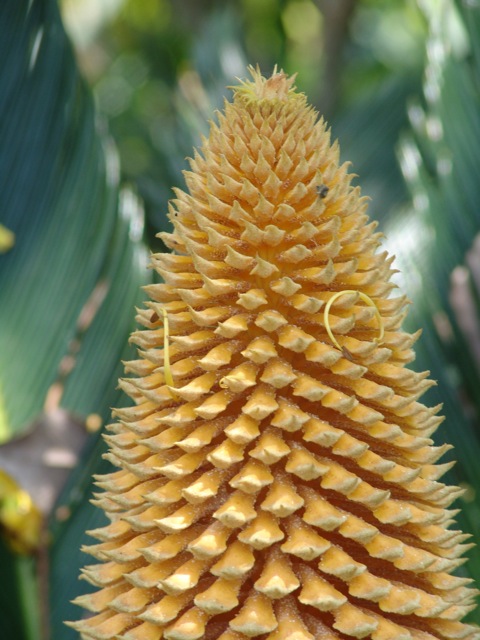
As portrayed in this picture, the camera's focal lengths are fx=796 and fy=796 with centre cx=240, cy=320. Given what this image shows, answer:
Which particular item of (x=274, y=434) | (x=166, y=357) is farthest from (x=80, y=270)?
(x=274, y=434)

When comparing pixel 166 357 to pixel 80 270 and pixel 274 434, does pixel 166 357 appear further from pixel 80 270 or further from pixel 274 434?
pixel 80 270

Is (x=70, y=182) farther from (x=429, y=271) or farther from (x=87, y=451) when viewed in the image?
(x=429, y=271)

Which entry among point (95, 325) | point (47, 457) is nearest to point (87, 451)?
point (47, 457)

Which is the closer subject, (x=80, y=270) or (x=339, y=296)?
(x=339, y=296)

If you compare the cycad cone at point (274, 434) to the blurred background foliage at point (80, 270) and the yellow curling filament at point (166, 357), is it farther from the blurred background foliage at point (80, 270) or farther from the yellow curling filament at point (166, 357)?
the blurred background foliage at point (80, 270)

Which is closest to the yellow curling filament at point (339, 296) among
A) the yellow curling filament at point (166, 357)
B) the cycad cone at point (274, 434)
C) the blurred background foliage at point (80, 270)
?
the cycad cone at point (274, 434)

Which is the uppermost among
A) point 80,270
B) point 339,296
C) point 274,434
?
point 80,270

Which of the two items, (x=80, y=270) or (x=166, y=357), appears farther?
(x=80, y=270)

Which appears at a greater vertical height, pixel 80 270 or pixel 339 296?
pixel 80 270
